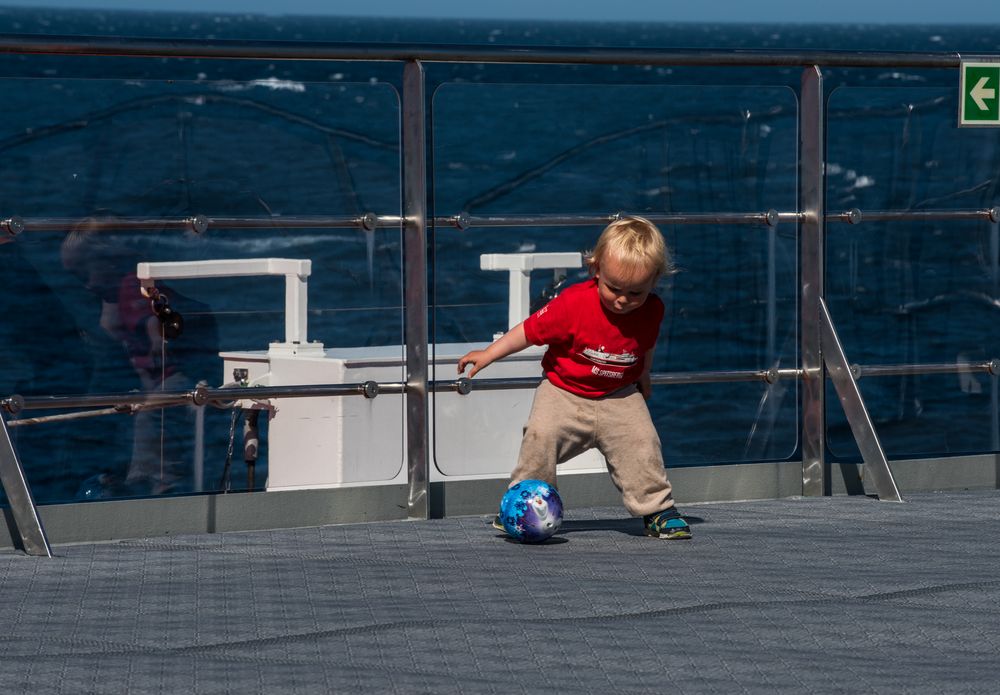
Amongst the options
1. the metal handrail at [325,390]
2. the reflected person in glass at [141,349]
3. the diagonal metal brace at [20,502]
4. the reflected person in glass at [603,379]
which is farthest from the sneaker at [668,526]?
the diagonal metal brace at [20,502]

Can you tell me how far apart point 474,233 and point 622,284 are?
882mm

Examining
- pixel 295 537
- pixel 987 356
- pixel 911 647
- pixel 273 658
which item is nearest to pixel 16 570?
pixel 295 537

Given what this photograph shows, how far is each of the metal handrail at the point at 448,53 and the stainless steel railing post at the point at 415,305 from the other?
20cm

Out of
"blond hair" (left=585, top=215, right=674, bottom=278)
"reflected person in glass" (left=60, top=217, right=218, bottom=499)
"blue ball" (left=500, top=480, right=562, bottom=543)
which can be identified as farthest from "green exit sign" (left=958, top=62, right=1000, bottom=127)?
"reflected person in glass" (left=60, top=217, right=218, bottom=499)

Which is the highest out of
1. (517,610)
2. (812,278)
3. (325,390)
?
(812,278)

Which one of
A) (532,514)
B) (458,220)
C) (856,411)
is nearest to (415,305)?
(458,220)

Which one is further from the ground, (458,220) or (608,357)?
(458,220)

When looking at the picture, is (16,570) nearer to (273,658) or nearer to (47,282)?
(47,282)

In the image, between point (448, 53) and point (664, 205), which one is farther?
point (664, 205)

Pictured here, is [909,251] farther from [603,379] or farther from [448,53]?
[448,53]

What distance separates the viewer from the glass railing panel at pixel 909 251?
7176 millimetres

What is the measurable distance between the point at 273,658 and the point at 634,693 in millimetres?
893

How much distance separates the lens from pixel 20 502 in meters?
5.77

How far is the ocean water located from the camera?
239 inches
